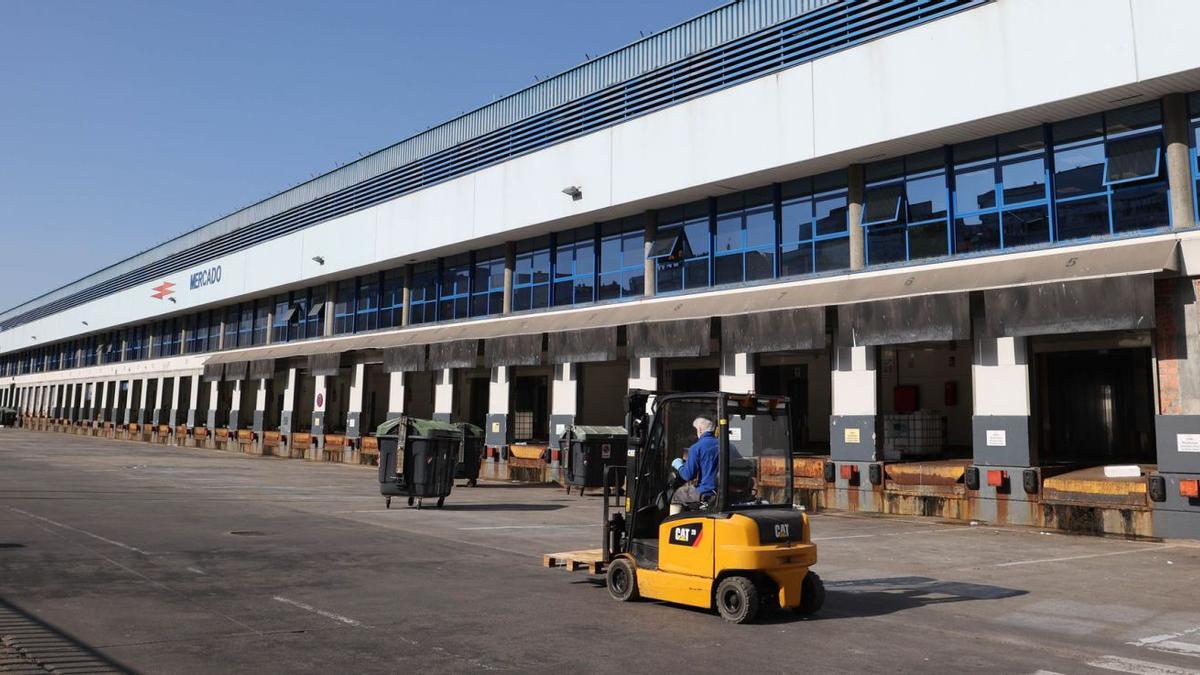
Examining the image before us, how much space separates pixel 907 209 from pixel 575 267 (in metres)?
11.4

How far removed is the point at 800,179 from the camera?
72.8ft

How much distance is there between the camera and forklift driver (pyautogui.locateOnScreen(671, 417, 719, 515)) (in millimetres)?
8547

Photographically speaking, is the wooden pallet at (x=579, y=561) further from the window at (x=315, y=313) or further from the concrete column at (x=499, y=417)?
the window at (x=315, y=313)

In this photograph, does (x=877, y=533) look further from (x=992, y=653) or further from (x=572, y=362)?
(x=572, y=362)

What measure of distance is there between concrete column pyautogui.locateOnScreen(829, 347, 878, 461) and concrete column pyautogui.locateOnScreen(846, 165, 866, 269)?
7.56 ft

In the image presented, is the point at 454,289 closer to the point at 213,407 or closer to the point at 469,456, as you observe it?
the point at 469,456

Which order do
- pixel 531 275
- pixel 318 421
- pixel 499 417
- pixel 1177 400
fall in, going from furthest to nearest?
pixel 318 421 < pixel 531 275 < pixel 499 417 < pixel 1177 400

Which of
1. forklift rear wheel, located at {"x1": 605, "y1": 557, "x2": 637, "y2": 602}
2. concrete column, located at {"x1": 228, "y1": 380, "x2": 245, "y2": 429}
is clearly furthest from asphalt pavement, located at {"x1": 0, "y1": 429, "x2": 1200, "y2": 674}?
concrete column, located at {"x1": 228, "y1": 380, "x2": 245, "y2": 429}

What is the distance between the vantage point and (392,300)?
36.5 meters

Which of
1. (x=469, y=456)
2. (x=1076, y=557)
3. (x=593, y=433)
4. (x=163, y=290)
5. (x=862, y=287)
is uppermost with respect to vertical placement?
(x=163, y=290)

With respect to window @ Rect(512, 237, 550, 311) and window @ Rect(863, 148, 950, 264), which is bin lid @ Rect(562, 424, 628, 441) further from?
window @ Rect(863, 148, 950, 264)

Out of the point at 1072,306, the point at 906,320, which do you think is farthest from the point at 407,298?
the point at 1072,306

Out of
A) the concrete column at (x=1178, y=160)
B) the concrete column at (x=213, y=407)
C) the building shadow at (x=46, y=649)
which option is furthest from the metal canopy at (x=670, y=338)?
the concrete column at (x=213, y=407)

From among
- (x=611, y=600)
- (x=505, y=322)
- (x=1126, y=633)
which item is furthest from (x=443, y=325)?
(x=1126, y=633)
